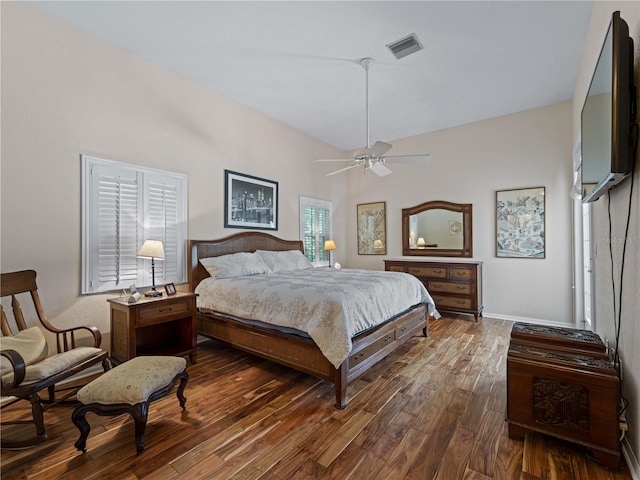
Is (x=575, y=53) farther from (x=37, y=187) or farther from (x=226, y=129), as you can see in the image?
(x=37, y=187)

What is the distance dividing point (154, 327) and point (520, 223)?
5.30 metres

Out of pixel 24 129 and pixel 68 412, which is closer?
pixel 68 412

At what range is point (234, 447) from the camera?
5.92ft

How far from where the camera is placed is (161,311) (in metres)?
2.84

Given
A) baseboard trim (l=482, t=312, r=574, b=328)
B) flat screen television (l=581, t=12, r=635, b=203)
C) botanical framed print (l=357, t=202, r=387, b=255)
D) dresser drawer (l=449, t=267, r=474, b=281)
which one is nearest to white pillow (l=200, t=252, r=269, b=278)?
botanical framed print (l=357, t=202, r=387, b=255)

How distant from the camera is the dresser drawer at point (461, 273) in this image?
4575 mm

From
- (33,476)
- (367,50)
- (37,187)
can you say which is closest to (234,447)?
(33,476)

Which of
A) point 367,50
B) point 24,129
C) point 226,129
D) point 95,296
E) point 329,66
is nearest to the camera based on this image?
point 24,129

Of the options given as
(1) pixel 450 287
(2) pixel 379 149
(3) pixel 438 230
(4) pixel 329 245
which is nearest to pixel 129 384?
(2) pixel 379 149

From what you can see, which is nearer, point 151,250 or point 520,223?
point 151,250

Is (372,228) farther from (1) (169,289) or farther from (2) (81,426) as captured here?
(2) (81,426)

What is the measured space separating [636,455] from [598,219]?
5.93 ft

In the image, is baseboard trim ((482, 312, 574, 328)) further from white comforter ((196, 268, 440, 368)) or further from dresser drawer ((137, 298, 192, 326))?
dresser drawer ((137, 298, 192, 326))

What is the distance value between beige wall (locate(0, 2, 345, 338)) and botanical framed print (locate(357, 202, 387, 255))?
11.0ft
